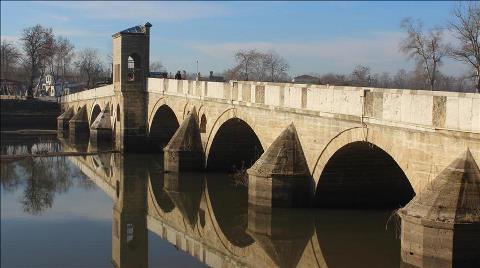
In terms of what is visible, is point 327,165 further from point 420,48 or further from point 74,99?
point 74,99

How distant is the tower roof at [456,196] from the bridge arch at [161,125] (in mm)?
20072

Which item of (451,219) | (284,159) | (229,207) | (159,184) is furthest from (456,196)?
(159,184)

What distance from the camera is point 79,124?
4053 cm

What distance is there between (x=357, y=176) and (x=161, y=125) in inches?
617

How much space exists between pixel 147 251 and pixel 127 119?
1729 cm

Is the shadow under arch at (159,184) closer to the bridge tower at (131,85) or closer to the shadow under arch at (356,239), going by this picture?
the bridge tower at (131,85)

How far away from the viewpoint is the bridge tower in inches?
Result: 1184

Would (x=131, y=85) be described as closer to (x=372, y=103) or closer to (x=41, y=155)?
(x=41, y=155)

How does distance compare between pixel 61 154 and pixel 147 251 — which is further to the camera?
pixel 61 154

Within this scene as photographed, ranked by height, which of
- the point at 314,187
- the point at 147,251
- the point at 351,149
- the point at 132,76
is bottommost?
the point at 147,251

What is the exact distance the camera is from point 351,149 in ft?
47.7

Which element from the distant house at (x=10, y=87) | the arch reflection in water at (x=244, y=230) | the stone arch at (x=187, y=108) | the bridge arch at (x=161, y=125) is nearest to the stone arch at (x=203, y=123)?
the stone arch at (x=187, y=108)

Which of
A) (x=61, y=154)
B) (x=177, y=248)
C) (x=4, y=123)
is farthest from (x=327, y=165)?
→ (x=4, y=123)

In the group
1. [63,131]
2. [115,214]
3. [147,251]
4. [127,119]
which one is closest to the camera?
[147,251]
